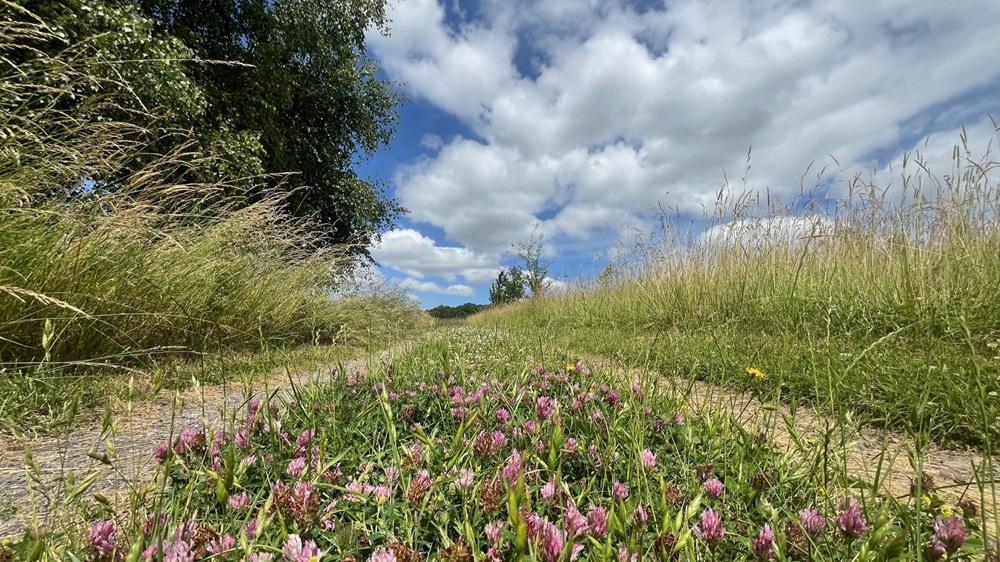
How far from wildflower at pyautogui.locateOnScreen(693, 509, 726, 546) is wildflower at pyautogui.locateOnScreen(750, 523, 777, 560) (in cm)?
7

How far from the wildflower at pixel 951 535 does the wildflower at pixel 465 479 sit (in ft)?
3.33

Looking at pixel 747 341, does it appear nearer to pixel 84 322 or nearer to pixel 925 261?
pixel 925 261

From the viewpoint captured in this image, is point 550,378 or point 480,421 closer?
point 480,421

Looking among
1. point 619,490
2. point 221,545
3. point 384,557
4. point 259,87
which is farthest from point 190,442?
point 259,87

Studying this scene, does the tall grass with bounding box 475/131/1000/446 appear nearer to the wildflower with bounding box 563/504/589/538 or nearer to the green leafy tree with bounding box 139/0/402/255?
the wildflower with bounding box 563/504/589/538

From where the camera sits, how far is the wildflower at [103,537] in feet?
2.72

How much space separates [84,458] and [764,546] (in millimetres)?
2292

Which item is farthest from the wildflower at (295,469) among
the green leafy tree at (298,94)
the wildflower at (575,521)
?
the green leafy tree at (298,94)

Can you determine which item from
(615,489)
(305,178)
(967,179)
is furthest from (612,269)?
(615,489)

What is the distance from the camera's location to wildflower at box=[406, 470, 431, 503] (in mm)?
1103

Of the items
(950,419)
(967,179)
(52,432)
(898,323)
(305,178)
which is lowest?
(52,432)

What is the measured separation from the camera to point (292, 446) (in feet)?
4.79

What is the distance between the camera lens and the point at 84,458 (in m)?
1.64

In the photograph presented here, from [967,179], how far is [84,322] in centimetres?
775
